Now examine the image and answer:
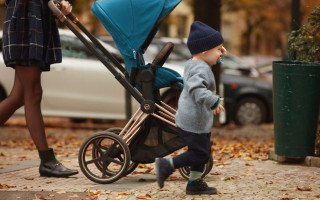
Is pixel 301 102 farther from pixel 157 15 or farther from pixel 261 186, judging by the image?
pixel 157 15

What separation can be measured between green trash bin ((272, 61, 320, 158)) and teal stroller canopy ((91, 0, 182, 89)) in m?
1.49

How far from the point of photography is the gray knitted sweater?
515 cm

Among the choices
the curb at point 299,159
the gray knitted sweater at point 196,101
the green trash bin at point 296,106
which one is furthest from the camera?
the curb at point 299,159

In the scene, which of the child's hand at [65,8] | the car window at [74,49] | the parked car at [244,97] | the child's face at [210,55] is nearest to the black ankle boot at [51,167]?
the child's hand at [65,8]

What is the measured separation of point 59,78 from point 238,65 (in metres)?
4.50

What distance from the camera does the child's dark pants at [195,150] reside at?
531 centimetres

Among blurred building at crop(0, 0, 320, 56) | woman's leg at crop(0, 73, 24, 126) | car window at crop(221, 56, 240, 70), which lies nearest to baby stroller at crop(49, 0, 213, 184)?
woman's leg at crop(0, 73, 24, 126)

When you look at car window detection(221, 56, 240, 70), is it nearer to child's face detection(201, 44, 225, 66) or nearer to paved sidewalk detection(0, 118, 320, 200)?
Result: paved sidewalk detection(0, 118, 320, 200)

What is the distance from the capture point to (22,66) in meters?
6.20

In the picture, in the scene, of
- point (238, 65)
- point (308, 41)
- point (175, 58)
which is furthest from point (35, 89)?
point (238, 65)

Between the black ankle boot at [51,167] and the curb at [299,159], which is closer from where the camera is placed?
the black ankle boot at [51,167]

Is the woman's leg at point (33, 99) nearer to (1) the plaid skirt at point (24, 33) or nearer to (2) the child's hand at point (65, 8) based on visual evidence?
(1) the plaid skirt at point (24, 33)

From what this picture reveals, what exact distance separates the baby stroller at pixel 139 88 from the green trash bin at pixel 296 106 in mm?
1340

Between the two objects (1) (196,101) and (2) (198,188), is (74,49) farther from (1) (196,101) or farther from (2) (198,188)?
(1) (196,101)
